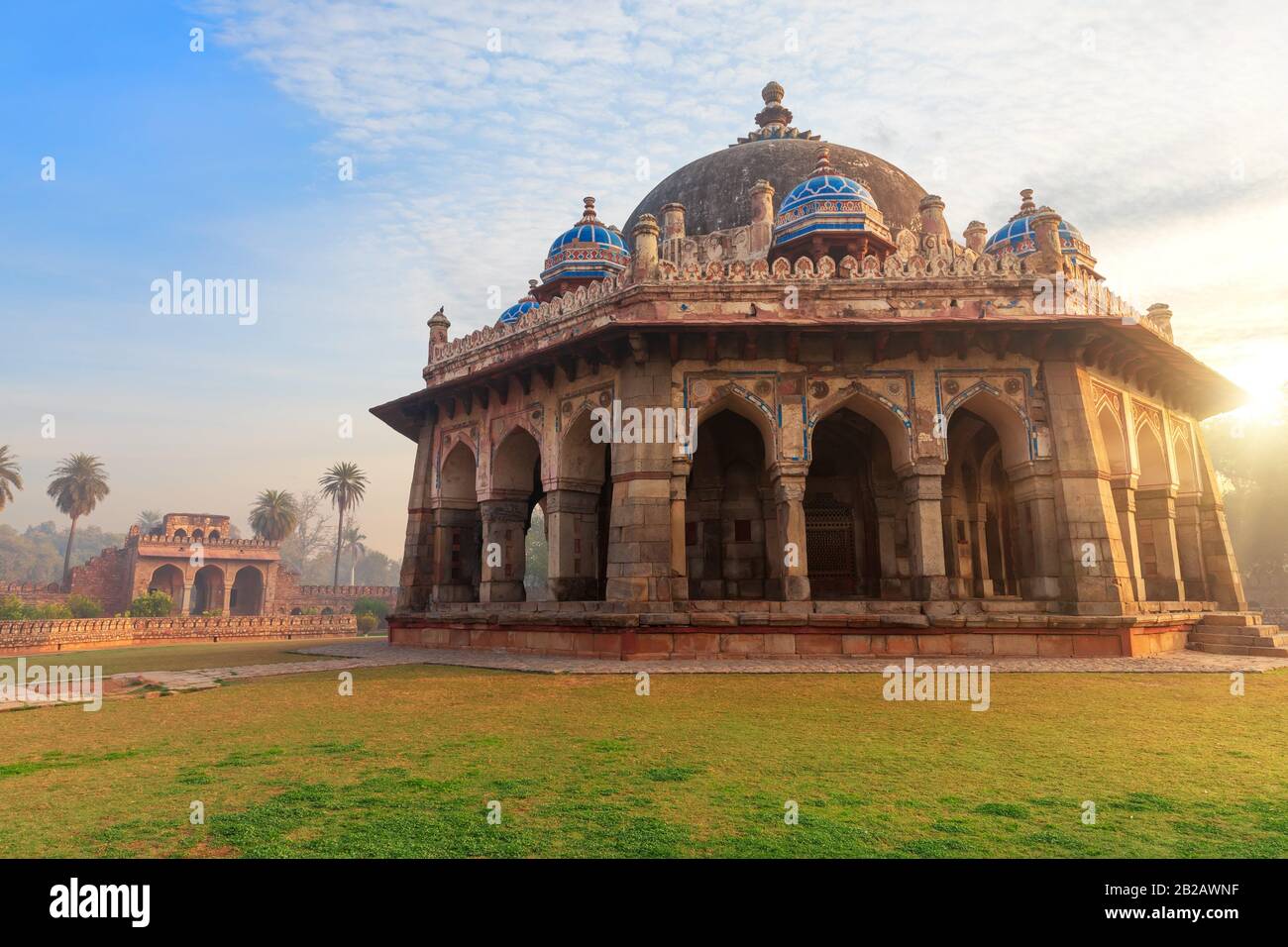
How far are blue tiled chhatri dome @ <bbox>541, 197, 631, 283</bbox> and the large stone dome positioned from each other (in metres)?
2.23

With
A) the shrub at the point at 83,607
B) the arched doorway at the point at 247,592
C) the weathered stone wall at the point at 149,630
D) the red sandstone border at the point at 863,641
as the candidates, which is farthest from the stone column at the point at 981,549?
the arched doorway at the point at 247,592

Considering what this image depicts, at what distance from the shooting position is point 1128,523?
14.6m

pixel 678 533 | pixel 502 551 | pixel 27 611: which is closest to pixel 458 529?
pixel 502 551

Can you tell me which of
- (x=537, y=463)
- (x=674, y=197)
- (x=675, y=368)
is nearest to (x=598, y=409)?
(x=675, y=368)

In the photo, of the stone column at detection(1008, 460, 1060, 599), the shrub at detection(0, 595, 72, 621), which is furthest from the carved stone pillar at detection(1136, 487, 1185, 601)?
the shrub at detection(0, 595, 72, 621)

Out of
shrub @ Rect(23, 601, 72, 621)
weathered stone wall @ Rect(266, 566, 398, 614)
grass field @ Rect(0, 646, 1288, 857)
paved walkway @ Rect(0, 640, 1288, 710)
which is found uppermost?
weathered stone wall @ Rect(266, 566, 398, 614)

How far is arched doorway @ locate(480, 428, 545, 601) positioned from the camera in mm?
17188

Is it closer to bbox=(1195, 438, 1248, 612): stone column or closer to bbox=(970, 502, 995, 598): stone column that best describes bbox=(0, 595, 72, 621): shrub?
bbox=(970, 502, 995, 598): stone column

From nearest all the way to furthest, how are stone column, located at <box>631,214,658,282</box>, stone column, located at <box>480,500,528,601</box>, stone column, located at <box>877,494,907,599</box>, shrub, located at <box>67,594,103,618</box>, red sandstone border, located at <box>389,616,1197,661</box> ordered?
red sandstone border, located at <box>389,616,1197,661</box>, stone column, located at <box>631,214,658,282</box>, stone column, located at <box>877,494,907,599</box>, stone column, located at <box>480,500,528,601</box>, shrub, located at <box>67,594,103,618</box>

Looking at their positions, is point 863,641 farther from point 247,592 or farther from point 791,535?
point 247,592

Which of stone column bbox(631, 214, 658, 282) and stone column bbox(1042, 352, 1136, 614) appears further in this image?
stone column bbox(631, 214, 658, 282)

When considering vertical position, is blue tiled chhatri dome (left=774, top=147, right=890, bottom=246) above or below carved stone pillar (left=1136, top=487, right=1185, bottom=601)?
above

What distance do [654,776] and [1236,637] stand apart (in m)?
14.1
